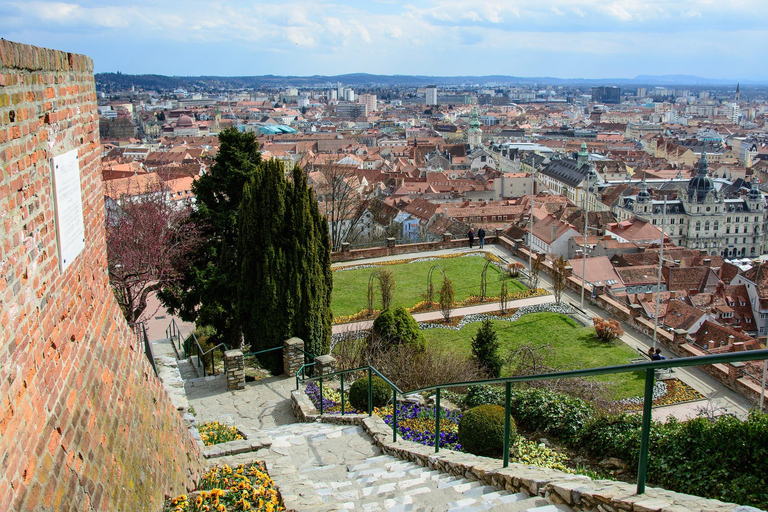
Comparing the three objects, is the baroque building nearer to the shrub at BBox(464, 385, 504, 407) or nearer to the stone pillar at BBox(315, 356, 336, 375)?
the shrub at BBox(464, 385, 504, 407)

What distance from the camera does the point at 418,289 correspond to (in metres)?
21.7

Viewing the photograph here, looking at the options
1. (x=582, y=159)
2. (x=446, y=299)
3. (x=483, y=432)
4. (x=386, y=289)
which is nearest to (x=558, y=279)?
(x=446, y=299)

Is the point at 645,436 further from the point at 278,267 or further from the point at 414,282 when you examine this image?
the point at 414,282

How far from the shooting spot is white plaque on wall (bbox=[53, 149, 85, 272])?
4043mm

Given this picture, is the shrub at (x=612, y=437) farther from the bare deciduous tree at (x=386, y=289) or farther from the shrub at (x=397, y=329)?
the bare deciduous tree at (x=386, y=289)

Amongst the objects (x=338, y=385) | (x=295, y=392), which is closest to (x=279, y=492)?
(x=295, y=392)

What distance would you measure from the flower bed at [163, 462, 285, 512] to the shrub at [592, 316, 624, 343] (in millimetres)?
12982

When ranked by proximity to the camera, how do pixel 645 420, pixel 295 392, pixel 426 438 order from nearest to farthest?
pixel 645 420, pixel 426 438, pixel 295 392

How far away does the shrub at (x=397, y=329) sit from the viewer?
45.9ft

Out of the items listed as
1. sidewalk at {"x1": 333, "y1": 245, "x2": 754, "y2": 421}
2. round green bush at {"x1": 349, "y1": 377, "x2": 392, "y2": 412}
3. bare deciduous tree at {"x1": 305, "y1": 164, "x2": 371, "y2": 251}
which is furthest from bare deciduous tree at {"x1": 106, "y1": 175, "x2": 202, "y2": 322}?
bare deciduous tree at {"x1": 305, "y1": 164, "x2": 371, "y2": 251}

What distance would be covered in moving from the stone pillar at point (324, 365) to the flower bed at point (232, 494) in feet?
17.8

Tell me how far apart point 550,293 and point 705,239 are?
164ft

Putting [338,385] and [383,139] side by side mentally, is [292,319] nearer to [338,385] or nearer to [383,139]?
[338,385]

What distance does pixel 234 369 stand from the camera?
445 inches
